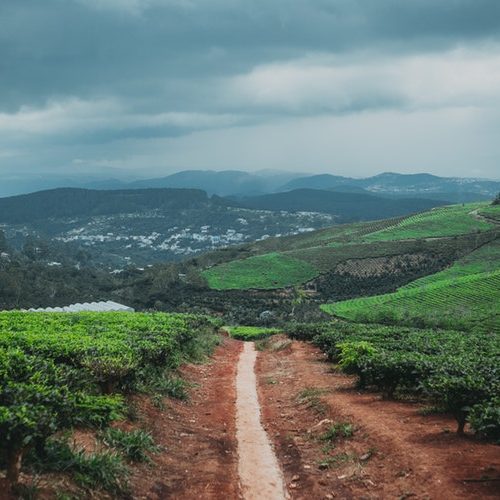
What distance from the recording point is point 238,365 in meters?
25.1

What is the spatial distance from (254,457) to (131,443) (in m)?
2.58

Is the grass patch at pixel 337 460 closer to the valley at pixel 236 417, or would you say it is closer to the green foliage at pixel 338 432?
the valley at pixel 236 417

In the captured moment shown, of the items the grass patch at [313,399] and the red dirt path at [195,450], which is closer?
the red dirt path at [195,450]

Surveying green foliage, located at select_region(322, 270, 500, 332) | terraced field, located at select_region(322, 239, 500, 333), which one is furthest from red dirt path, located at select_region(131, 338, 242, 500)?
terraced field, located at select_region(322, 239, 500, 333)

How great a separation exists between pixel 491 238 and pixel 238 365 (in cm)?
8130

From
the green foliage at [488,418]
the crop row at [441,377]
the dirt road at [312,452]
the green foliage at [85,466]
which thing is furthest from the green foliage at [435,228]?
the green foliage at [85,466]

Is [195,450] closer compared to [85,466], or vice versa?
[85,466]

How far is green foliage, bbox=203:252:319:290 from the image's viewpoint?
8919 cm

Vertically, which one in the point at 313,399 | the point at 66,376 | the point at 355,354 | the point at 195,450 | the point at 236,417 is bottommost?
the point at 236,417

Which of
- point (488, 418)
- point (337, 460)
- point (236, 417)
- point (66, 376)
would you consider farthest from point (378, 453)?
point (66, 376)

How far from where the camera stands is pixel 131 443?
9.26 meters

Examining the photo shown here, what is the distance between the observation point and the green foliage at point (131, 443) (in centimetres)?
912

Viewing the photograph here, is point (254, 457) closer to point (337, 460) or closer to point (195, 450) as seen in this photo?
point (195, 450)

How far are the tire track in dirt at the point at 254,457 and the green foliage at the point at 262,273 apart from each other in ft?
234
